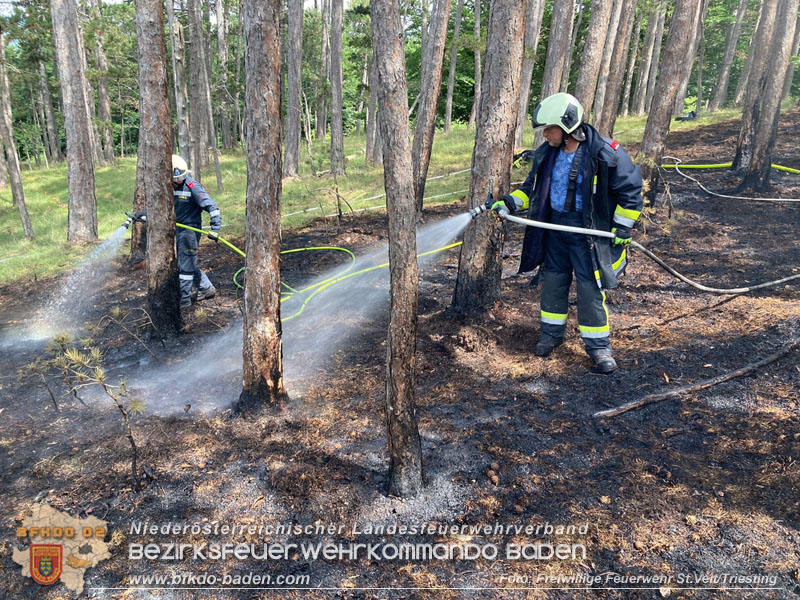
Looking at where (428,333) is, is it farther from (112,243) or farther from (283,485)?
(112,243)

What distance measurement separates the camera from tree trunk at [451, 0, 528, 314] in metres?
5.20

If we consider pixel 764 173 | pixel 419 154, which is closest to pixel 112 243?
pixel 419 154

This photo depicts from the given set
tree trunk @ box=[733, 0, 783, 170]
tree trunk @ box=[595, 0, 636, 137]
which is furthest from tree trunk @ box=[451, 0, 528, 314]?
tree trunk @ box=[595, 0, 636, 137]

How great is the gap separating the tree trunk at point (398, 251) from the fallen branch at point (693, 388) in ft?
5.66

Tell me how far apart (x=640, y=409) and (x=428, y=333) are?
7.96 ft

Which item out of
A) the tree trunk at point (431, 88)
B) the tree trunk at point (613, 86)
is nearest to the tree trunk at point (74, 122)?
the tree trunk at point (431, 88)

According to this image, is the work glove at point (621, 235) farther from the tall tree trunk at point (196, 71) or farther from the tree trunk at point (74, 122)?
the tall tree trunk at point (196, 71)

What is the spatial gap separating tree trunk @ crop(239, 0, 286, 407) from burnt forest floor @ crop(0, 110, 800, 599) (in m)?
0.42

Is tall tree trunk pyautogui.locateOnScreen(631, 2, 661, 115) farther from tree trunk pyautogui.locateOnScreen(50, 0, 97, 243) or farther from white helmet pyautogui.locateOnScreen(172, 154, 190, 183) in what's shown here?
tree trunk pyautogui.locateOnScreen(50, 0, 97, 243)

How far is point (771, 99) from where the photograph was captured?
366 inches

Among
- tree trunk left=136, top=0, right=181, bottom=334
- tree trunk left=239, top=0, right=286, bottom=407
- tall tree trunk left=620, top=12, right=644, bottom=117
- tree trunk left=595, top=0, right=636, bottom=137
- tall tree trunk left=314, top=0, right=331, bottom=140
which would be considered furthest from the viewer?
tall tree trunk left=314, top=0, right=331, bottom=140

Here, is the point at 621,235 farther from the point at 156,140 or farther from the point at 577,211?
the point at 156,140

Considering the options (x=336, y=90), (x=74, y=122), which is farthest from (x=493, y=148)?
(x=336, y=90)

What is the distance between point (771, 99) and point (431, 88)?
6393mm
